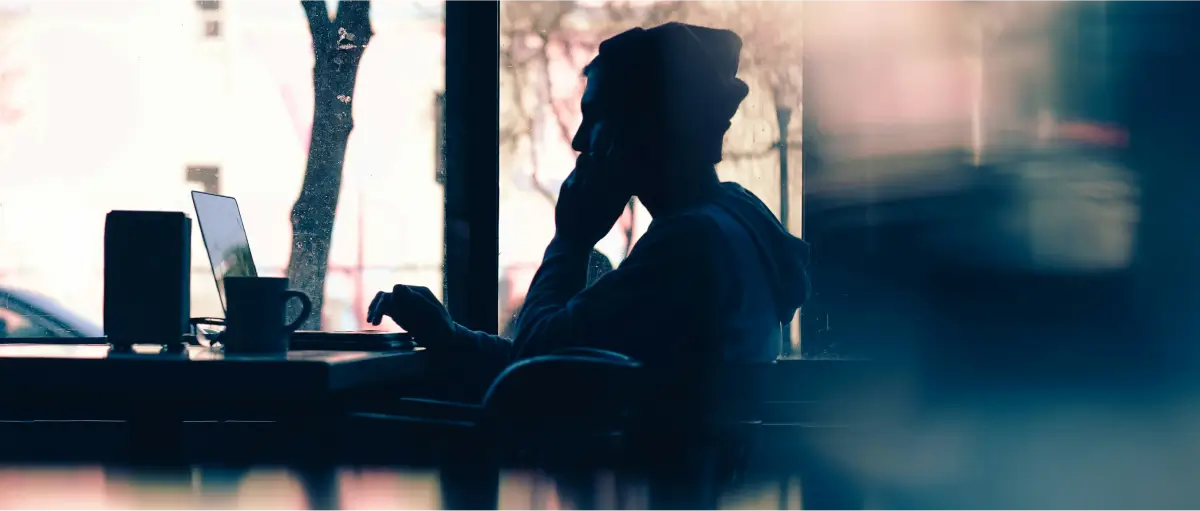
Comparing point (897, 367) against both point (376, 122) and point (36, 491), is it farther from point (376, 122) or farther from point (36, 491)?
point (36, 491)

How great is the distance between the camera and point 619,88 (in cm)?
176

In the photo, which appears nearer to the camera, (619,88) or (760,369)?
(760,369)

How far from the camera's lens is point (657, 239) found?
5.28 ft

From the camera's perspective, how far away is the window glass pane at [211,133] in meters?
2.31

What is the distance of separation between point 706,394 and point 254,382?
604mm

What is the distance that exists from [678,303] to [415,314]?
0.47m

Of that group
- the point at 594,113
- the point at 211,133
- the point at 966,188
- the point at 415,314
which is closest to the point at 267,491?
the point at 415,314

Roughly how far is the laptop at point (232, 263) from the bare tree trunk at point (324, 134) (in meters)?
0.51

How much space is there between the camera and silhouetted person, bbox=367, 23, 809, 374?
1.57m

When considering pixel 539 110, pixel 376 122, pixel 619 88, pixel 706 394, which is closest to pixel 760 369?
pixel 706 394

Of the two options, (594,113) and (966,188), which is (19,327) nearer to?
(594,113)

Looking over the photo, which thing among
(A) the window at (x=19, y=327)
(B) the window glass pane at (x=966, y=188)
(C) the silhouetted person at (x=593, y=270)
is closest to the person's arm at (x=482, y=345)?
(C) the silhouetted person at (x=593, y=270)

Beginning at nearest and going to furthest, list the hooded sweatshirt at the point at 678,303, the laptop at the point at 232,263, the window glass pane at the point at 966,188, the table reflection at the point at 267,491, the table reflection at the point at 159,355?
the table reflection at the point at 267,491 < the table reflection at the point at 159,355 < the hooded sweatshirt at the point at 678,303 < the laptop at the point at 232,263 < the window glass pane at the point at 966,188

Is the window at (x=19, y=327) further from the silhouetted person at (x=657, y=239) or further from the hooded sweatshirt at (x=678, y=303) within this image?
the hooded sweatshirt at (x=678, y=303)
